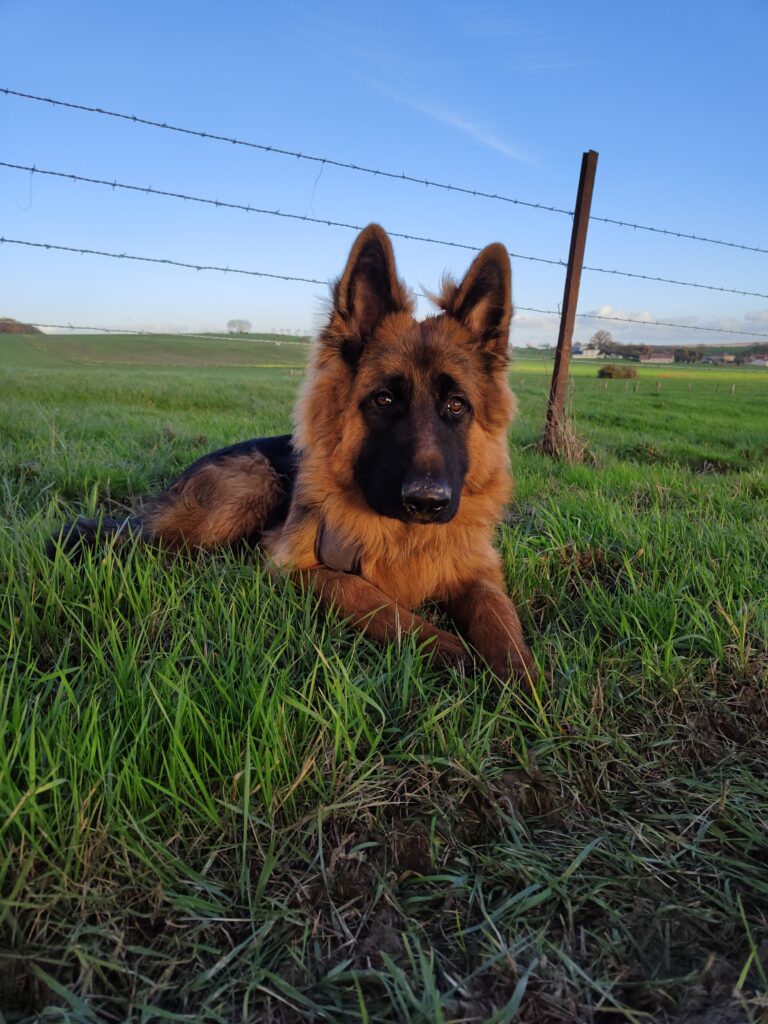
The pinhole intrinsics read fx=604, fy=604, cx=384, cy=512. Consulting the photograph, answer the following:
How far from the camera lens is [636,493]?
5.44 metres

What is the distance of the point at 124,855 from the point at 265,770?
16.1 inches

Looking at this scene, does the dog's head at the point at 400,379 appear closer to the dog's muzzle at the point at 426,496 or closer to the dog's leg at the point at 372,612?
the dog's muzzle at the point at 426,496

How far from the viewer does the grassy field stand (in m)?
1.30

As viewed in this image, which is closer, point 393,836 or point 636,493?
point 393,836

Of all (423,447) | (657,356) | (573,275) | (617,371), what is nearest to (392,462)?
(423,447)

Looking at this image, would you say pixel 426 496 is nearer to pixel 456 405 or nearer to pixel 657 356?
pixel 456 405

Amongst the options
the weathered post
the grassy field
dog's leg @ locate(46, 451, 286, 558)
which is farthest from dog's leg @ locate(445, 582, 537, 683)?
the weathered post

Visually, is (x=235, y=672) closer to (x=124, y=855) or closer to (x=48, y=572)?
(x=124, y=855)

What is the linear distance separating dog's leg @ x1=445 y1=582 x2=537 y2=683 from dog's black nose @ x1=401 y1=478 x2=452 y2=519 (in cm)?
54

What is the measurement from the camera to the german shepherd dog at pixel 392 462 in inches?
116

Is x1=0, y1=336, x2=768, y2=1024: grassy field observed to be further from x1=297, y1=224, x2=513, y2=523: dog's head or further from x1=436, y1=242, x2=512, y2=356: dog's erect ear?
x1=436, y1=242, x2=512, y2=356: dog's erect ear

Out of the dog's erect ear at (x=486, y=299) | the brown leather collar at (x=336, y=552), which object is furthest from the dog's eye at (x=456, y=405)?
the brown leather collar at (x=336, y=552)

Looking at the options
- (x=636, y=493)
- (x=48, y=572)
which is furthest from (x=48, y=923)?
(x=636, y=493)

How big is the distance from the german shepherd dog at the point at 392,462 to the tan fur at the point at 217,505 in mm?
11
